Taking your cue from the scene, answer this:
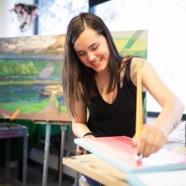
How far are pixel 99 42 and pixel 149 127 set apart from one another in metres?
0.51

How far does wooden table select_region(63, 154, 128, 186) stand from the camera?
0.68 m

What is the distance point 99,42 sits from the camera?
1.13 m

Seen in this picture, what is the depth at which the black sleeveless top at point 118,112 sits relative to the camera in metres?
1.16

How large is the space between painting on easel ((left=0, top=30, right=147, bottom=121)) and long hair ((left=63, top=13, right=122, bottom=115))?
3.62ft

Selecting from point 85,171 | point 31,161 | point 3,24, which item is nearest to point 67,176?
point 31,161

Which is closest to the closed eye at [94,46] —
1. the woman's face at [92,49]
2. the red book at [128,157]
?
the woman's face at [92,49]

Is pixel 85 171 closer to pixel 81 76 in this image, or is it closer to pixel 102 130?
pixel 102 130

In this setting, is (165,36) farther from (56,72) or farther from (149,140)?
(149,140)

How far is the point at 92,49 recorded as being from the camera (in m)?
1.11

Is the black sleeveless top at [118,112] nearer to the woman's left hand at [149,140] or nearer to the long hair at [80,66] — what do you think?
the long hair at [80,66]

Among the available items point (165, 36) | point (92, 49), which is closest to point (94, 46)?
point (92, 49)

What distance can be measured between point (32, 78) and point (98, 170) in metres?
1.92

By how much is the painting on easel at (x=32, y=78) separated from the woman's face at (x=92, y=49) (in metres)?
1.27

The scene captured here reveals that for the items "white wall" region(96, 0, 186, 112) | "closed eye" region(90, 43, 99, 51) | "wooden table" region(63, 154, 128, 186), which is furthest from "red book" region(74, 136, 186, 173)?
"white wall" region(96, 0, 186, 112)
